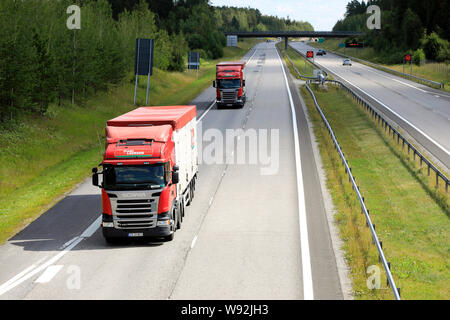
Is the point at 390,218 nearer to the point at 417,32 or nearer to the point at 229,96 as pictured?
the point at 229,96

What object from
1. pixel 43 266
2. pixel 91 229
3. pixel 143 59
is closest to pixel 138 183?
pixel 43 266

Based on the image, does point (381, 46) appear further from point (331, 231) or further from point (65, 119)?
point (331, 231)

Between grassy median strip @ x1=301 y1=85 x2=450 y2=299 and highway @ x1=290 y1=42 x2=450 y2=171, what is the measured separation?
278 cm

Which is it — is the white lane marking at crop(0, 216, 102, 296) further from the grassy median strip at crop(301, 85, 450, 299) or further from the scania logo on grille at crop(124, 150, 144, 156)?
the grassy median strip at crop(301, 85, 450, 299)

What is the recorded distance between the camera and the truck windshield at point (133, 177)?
58.5 feet

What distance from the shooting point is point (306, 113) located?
1943 inches

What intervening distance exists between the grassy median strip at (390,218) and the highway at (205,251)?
0.78 metres

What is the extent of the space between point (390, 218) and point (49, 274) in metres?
12.1

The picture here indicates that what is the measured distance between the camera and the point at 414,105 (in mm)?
55469

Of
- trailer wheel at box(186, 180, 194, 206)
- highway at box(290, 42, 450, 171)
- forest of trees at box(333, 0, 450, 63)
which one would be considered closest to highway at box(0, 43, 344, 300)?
trailer wheel at box(186, 180, 194, 206)

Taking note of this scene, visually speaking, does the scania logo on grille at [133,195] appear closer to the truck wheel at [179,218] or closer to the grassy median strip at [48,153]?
the truck wheel at [179,218]

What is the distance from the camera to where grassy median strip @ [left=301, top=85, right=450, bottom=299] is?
15727 mm
